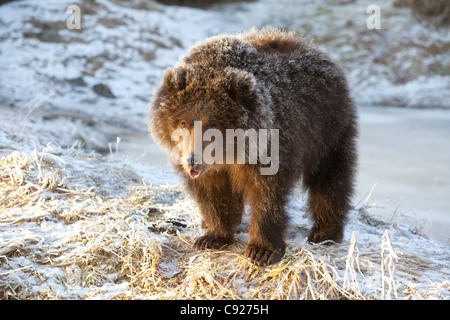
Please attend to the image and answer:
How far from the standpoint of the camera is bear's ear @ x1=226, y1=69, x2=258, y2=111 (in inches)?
140

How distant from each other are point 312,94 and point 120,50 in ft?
30.4

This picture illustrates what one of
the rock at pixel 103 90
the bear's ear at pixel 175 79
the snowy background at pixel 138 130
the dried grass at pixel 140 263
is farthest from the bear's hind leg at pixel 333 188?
the rock at pixel 103 90

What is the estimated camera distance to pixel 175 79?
361cm

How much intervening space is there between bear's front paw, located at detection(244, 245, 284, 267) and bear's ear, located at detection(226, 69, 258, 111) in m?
1.06

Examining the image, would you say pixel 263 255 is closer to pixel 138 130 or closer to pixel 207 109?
pixel 207 109

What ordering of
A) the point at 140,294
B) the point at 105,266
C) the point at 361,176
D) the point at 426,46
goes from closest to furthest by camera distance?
the point at 140,294
the point at 105,266
the point at 361,176
the point at 426,46

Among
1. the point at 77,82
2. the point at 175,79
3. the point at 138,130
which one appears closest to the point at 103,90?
the point at 77,82

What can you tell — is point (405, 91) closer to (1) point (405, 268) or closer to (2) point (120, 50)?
(2) point (120, 50)

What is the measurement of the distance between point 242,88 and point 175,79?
0.47 metres

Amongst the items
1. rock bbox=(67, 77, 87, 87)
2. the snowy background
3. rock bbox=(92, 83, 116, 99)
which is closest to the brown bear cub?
the snowy background

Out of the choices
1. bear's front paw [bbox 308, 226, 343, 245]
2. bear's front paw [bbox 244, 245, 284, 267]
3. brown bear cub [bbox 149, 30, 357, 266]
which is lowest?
bear's front paw [bbox 308, 226, 343, 245]

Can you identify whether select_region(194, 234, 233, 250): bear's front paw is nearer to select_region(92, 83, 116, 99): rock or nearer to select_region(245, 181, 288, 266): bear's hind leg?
select_region(245, 181, 288, 266): bear's hind leg
